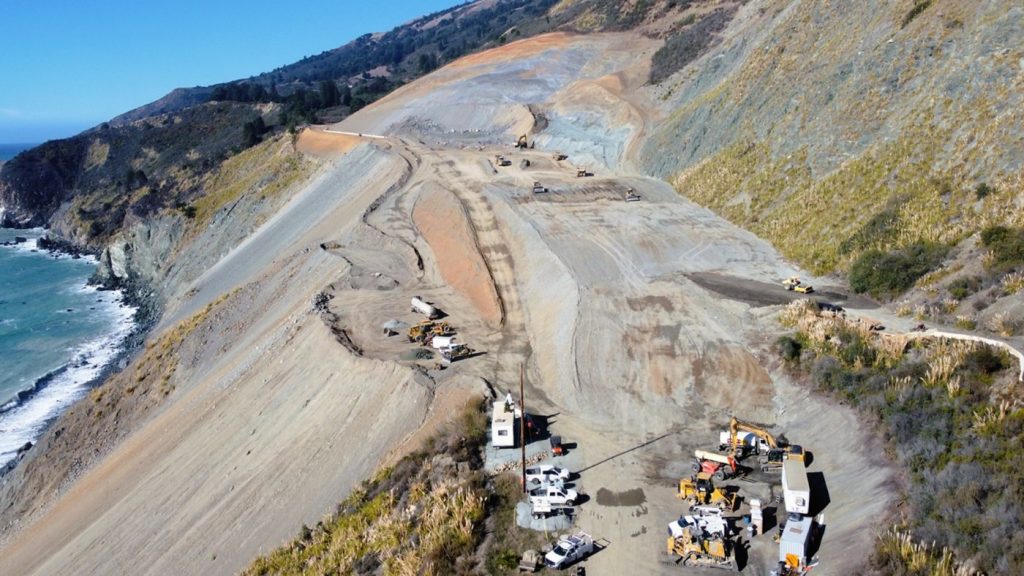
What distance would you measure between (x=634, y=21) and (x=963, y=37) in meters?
66.9

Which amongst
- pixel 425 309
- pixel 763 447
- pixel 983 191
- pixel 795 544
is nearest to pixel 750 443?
pixel 763 447

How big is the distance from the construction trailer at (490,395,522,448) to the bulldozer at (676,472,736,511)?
559 cm

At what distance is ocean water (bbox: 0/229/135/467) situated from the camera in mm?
47500

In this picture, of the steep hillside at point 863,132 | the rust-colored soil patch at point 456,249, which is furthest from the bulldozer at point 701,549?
the steep hillside at point 863,132

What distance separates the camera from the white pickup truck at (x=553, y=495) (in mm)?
19703

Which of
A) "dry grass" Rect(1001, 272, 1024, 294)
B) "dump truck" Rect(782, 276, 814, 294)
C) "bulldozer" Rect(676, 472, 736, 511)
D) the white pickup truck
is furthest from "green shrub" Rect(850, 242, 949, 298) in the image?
the white pickup truck

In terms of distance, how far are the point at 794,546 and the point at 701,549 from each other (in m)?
2.12

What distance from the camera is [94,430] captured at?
39.3 metres

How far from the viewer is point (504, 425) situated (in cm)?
2309

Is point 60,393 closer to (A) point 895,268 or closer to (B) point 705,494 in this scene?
(B) point 705,494

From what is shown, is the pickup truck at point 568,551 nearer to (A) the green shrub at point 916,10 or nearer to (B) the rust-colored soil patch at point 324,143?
(A) the green shrub at point 916,10

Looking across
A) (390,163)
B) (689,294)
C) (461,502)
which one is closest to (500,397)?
(461,502)

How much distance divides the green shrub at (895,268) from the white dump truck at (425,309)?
19281 mm

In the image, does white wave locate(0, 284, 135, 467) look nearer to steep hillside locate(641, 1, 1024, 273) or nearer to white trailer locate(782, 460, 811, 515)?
white trailer locate(782, 460, 811, 515)
